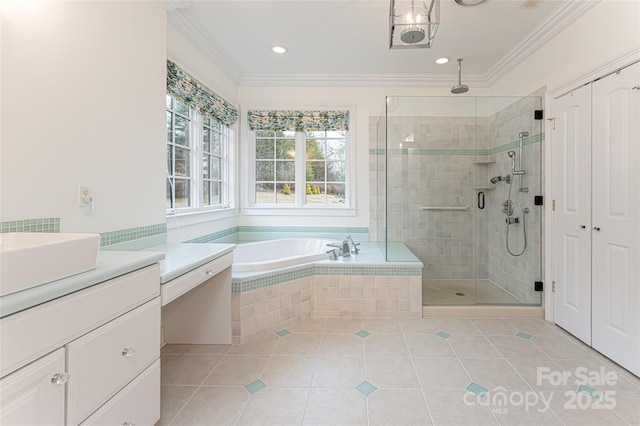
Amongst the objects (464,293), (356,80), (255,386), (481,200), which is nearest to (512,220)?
(481,200)

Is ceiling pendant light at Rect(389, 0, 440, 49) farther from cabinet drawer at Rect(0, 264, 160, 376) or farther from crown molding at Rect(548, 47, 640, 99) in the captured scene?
cabinet drawer at Rect(0, 264, 160, 376)

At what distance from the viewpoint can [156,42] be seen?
202cm

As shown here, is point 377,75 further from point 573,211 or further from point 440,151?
point 573,211

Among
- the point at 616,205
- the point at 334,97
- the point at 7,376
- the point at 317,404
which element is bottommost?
the point at 317,404

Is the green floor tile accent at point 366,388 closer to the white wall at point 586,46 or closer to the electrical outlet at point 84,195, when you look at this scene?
the electrical outlet at point 84,195

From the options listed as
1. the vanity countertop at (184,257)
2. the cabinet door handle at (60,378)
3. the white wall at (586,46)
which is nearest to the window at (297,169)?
the vanity countertop at (184,257)

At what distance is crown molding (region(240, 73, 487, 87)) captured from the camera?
355 centimetres

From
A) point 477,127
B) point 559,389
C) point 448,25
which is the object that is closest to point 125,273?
point 559,389

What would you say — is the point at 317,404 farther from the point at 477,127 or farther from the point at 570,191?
the point at 477,127

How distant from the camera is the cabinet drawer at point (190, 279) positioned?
1324mm

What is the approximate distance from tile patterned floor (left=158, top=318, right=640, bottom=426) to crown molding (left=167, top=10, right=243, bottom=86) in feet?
8.33

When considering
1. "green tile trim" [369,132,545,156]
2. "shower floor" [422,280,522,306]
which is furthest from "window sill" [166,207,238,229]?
"shower floor" [422,280,522,306]

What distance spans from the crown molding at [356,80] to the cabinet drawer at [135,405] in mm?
3274

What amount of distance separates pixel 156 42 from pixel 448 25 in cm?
231
